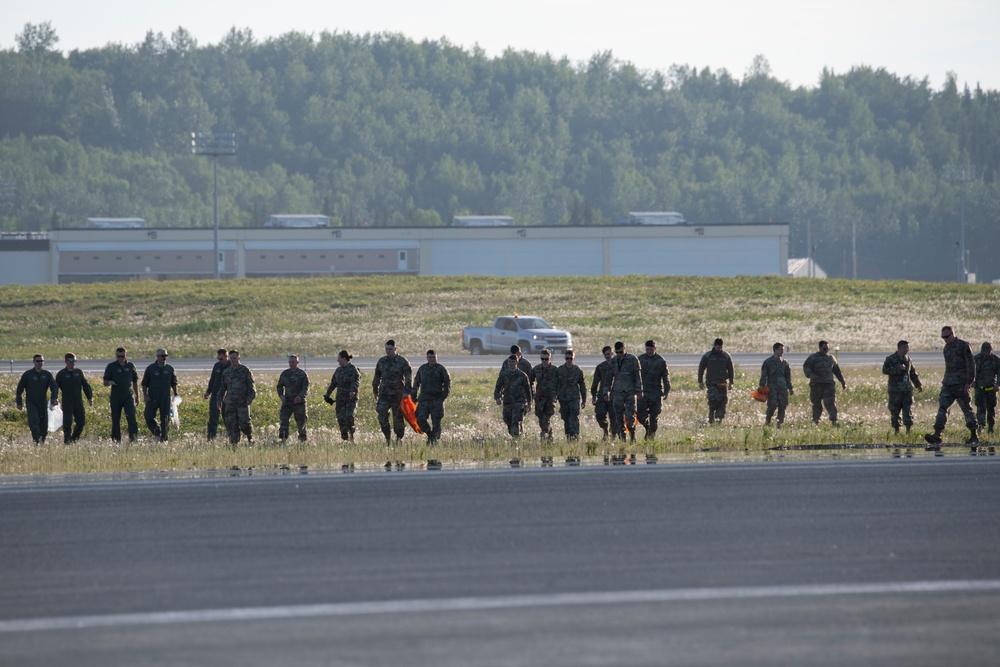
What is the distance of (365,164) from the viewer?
179250mm

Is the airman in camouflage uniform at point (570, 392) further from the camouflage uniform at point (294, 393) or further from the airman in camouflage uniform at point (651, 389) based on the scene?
the camouflage uniform at point (294, 393)

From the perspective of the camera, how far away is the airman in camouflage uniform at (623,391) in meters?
20.4

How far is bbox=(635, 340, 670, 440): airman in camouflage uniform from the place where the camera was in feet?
68.6

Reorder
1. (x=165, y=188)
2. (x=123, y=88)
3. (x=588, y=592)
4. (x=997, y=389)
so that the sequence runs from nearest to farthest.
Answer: (x=588, y=592) < (x=997, y=389) < (x=165, y=188) < (x=123, y=88)

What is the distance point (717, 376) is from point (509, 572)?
47.0 feet

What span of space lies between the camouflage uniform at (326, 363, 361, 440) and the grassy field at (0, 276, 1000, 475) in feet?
1.26

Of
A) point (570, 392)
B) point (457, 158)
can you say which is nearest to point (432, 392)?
point (570, 392)

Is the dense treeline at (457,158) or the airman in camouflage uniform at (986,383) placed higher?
the dense treeline at (457,158)

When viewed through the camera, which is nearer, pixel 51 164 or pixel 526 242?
pixel 526 242

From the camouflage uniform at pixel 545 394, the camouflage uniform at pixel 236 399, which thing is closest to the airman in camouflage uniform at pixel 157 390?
the camouflage uniform at pixel 236 399

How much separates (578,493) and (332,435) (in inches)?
401

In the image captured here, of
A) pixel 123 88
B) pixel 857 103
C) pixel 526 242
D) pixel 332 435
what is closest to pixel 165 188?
pixel 123 88

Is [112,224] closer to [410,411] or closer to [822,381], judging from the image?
[410,411]

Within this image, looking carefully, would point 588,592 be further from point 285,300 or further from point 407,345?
point 285,300
